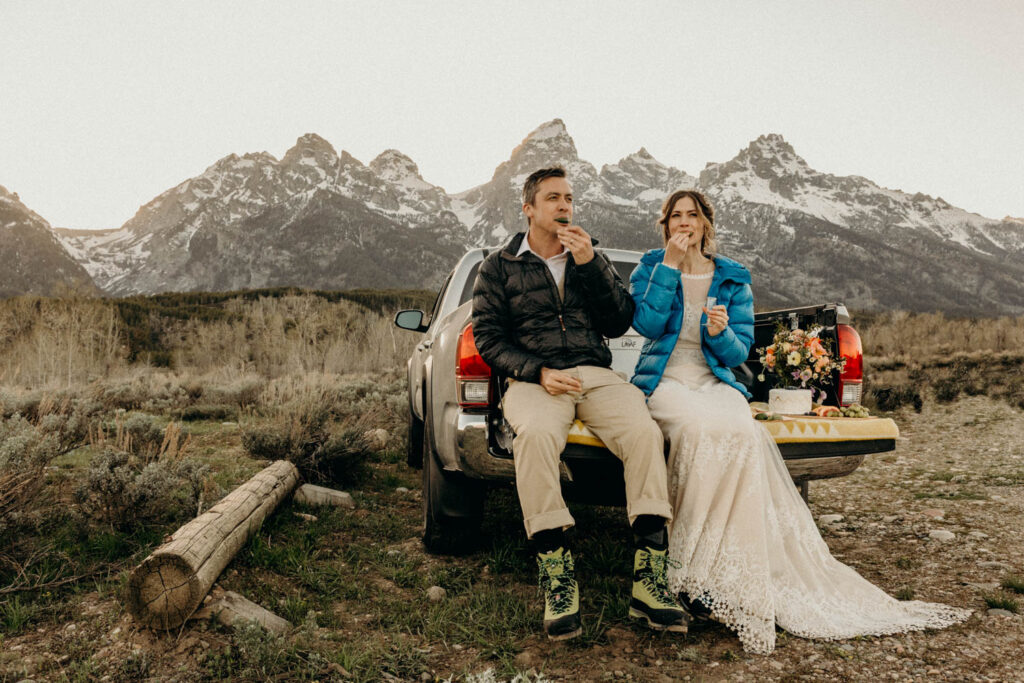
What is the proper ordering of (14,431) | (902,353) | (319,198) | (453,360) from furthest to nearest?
(319,198) < (902,353) < (14,431) < (453,360)

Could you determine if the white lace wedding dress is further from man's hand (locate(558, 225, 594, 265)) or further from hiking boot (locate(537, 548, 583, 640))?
man's hand (locate(558, 225, 594, 265))

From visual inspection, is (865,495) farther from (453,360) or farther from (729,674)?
(453,360)

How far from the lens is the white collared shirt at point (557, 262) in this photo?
2.98 meters

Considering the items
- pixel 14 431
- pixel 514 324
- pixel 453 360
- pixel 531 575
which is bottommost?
pixel 531 575

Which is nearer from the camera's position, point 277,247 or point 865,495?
point 865,495

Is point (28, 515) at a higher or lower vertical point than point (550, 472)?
lower

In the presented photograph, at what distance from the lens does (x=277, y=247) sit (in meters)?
156

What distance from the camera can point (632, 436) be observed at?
8.25 ft

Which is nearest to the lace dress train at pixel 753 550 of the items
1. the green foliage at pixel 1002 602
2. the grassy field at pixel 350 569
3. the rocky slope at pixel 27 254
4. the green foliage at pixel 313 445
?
the grassy field at pixel 350 569

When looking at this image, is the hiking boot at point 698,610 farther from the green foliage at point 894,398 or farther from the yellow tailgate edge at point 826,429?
the green foliage at point 894,398

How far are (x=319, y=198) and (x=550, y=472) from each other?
19280 centimetres

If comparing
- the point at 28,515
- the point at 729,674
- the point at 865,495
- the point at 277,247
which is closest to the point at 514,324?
the point at 729,674

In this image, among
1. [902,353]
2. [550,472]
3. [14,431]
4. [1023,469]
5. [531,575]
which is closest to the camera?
[550,472]

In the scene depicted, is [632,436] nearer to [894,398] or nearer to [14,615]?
[14,615]
